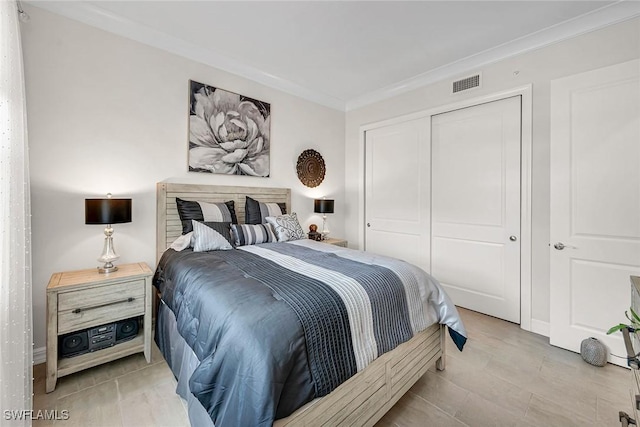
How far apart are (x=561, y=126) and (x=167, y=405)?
3628 millimetres

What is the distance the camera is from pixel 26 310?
1533 mm

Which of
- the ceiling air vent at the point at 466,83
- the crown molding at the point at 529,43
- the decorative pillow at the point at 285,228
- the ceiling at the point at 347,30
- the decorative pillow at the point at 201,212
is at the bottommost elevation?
the decorative pillow at the point at 285,228

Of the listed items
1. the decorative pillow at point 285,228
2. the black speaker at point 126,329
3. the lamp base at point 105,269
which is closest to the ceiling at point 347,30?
the decorative pillow at point 285,228

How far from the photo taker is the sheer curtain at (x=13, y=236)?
1.30m

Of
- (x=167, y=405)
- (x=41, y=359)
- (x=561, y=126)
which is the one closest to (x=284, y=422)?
(x=167, y=405)

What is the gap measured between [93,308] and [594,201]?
3887 millimetres

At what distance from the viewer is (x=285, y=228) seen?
2.91 metres

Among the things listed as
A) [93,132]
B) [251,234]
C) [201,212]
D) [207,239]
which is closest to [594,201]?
[251,234]

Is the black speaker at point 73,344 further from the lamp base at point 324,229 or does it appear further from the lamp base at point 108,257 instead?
the lamp base at point 324,229

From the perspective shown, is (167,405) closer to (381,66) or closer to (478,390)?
(478,390)

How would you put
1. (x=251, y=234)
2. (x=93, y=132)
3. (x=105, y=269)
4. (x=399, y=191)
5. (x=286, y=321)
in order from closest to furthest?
(x=286, y=321) → (x=105, y=269) → (x=93, y=132) → (x=251, y=234) → (x=399, y=191)

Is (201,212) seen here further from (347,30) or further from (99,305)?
(347,30)

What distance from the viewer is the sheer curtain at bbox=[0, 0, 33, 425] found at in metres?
Answer: 1.30

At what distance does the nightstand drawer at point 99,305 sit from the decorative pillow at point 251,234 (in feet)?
2.75
